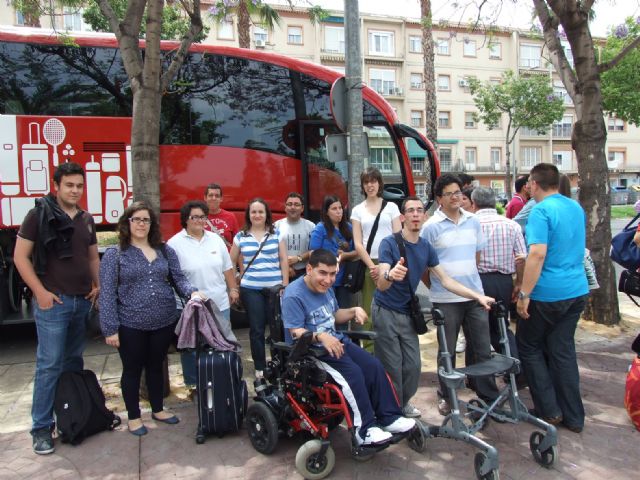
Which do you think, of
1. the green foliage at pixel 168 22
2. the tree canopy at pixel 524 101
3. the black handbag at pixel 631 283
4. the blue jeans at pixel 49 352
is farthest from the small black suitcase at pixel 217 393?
the tree canopy at pixel 524 101

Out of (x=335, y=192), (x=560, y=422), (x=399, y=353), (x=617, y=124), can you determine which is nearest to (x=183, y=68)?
(x=335, y=192)

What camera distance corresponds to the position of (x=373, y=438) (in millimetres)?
2996

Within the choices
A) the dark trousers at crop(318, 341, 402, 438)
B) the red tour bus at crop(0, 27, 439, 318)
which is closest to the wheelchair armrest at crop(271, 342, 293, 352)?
the dark trousers at crop(318, 341, 402, 438)

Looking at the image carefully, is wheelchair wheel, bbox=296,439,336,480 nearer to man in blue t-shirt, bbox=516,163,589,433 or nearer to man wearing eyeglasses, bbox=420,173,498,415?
man wearing eyeglasses, bbox=420,173,498,415

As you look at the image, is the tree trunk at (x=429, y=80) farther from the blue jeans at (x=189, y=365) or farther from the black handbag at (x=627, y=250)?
the blue jeans at (x=189, y=365)

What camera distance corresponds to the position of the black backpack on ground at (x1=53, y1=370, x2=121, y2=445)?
3.63 m

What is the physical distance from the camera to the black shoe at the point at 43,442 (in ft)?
11.5

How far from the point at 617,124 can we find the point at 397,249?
5072 cm

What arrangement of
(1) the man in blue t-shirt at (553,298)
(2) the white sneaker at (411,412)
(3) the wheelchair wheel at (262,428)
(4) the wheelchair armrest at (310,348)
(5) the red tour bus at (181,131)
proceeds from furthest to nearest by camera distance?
(5) the red tour bus at (181,131)
(2) the white sneaker at (411,412)
(1) the man in blue t-shirt at (553,298)
(3) the wheelchair wheel at (262,428)
(4) the wheelchair armrest at (310,348)

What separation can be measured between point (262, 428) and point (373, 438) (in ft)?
2.82

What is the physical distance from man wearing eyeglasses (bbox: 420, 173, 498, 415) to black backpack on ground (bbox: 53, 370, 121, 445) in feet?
8.47

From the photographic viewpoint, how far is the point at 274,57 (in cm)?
690

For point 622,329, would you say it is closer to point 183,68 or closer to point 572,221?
point 572,221

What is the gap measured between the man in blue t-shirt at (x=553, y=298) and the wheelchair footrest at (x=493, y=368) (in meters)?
0.51
